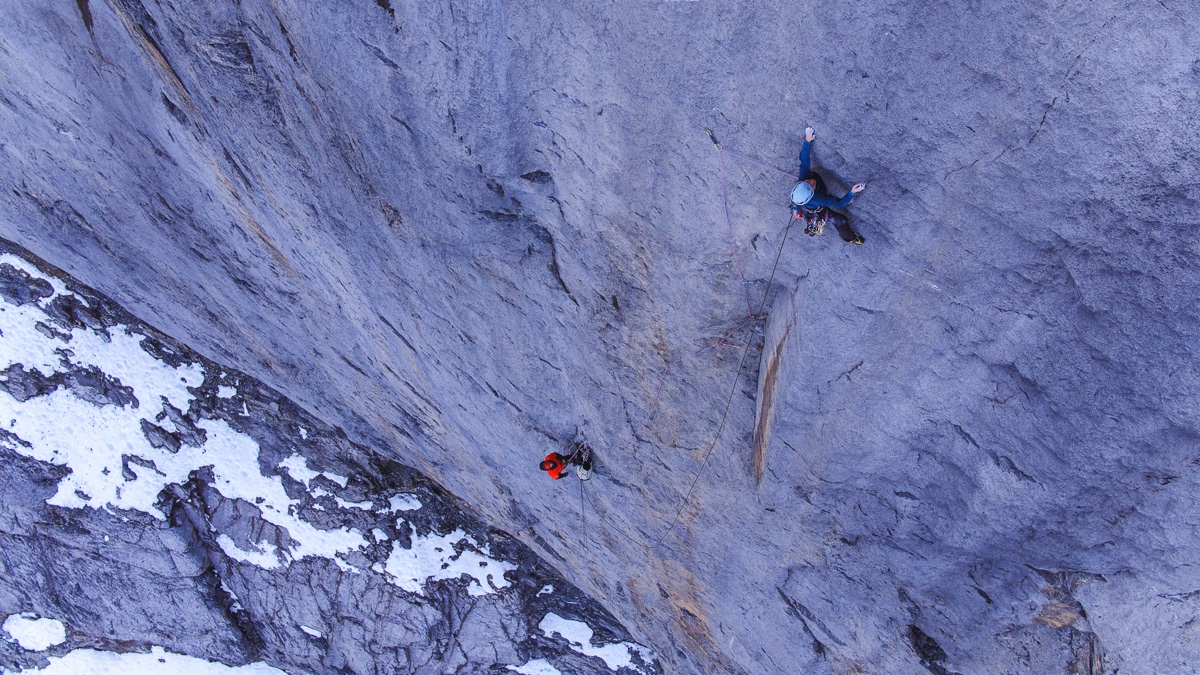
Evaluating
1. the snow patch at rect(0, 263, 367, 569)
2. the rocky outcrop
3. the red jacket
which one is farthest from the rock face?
the snow patch at rect(0, 263, 367, 569)

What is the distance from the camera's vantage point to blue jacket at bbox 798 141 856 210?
3688 mm

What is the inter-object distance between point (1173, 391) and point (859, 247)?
1776 millimetres

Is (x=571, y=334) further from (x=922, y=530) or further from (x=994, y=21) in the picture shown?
(x=994, y=21)

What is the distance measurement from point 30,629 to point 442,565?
6.88 m

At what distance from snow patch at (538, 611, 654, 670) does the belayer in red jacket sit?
14.2 ft

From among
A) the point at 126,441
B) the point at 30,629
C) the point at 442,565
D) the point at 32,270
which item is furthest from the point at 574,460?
the point at 30,629

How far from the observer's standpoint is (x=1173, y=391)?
11.5 feet

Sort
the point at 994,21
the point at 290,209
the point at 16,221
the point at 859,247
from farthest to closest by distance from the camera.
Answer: the point at 16,221 → the point at 290,209 → the point at 859,247 → the point at 994,21

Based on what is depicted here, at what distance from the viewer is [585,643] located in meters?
10.2

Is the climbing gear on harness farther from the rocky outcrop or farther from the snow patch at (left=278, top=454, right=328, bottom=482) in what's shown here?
the snow patch at (left=278, top=454, right=328, bottom=482)

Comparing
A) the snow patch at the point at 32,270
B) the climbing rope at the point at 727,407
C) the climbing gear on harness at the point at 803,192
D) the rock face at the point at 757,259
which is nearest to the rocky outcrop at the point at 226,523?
the snow patch at the point at 32,270

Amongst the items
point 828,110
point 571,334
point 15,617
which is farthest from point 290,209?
point 15,617

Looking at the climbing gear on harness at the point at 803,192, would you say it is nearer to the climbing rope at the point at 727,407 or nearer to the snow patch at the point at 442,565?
the climbing rope at the point at 727,407

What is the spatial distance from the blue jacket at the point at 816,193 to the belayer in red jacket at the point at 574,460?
391 cm
